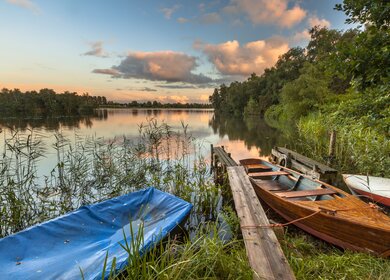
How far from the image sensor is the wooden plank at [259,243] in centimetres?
198

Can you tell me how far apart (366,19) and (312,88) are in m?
25.2

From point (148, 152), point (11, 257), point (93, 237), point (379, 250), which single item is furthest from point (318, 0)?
point (11, 257)

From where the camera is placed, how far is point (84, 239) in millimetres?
3322

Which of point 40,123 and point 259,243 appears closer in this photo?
point 259,243

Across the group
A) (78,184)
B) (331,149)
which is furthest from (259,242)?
(331,149)

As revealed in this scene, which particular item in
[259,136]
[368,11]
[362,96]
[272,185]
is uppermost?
[368,11]

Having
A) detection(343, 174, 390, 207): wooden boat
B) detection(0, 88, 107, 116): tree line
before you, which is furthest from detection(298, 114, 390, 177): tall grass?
detection(0, 88, 107, 116): tree line

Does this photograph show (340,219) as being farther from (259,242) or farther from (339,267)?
(259,242)

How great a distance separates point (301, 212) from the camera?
4176 mm

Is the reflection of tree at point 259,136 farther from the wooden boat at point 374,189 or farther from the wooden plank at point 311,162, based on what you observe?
the wooden boat at point 374,189

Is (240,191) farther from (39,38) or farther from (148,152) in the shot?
(39,38)

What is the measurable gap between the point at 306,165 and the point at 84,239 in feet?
23.4

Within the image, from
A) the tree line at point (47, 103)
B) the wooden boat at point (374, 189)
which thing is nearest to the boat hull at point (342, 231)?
the wooden boat at point (374, 189)

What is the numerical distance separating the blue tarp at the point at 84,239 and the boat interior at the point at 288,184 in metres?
2.68
